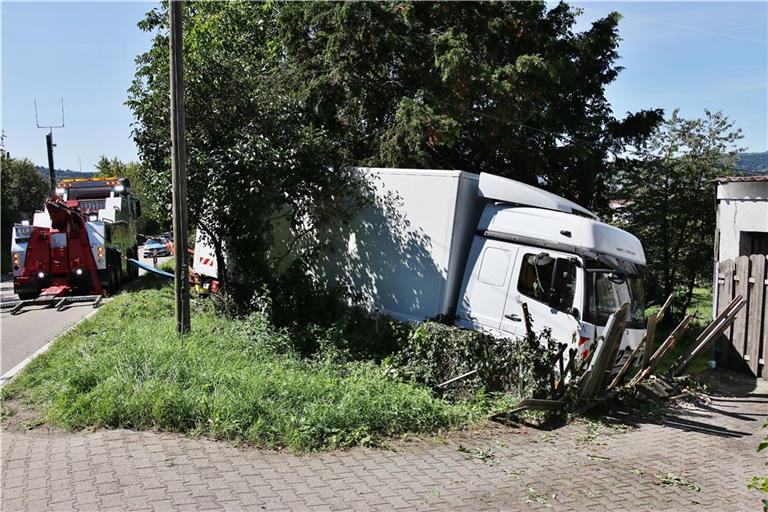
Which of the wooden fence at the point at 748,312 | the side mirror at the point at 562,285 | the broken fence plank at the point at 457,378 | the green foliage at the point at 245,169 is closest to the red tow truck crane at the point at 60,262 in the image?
the green foliage at the point at 245,169

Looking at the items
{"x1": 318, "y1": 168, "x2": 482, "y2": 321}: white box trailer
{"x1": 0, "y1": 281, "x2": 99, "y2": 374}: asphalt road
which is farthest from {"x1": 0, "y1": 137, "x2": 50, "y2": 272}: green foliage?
{"x1": 318, "y1": 168, "x2": 482, "y2": 321}: white box trailer

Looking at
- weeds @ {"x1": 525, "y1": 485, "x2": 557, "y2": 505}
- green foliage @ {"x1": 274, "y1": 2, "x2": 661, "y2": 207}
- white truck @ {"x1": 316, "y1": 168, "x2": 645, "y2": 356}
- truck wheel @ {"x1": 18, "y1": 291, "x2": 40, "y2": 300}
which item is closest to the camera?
weeds @ {"x1": 525, "y1": 485, "x2": 557, "y2": 505}

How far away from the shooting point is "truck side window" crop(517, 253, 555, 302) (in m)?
8.49

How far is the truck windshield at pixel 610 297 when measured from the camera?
8180mm

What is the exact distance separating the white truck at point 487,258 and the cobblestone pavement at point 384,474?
219 cm

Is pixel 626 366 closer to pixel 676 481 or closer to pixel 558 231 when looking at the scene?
pixel 558 231

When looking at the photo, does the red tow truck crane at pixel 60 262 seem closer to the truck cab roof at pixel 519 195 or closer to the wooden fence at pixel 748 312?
the truck cab roof at pixel 519 195

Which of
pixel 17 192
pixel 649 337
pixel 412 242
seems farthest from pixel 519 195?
pixel 17 192

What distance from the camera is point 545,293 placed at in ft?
27.8

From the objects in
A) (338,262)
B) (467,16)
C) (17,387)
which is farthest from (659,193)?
(17,387)

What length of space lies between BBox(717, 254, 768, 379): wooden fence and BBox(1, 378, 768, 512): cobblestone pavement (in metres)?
3.10

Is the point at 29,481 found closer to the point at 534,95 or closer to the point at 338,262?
the point at 338,262

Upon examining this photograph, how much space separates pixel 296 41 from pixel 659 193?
9.29 m

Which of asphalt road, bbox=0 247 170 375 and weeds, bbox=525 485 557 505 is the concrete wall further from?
asphalt road, bbox=0 247 170 375
